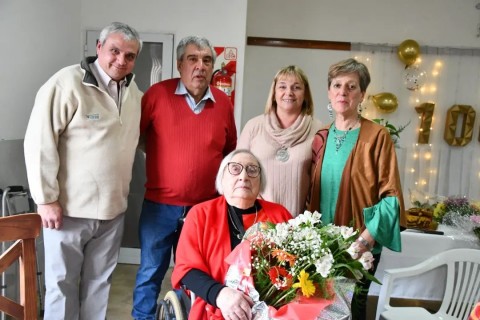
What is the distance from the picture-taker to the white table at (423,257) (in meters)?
2.87

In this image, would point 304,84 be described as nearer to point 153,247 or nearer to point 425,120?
point 153,247

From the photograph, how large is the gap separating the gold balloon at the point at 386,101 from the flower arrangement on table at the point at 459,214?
2.06 metres

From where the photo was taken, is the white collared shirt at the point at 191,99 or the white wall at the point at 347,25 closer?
the white collared shirt at the point at 191,99

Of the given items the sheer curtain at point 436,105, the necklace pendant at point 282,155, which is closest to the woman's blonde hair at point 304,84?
the necklace pendant at point 282,155

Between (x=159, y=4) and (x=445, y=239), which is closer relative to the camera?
(x=445, y=239)

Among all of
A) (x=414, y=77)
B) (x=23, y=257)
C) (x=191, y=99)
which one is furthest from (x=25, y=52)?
(x=414, y=77)

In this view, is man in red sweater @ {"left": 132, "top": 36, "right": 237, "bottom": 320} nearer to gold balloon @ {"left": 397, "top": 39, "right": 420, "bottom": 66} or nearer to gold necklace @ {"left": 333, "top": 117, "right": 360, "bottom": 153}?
gold necklace @ {"left": 333, "top": 117, "right": 360, "bottom": 153}

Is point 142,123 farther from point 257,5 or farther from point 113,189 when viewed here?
point 257,5

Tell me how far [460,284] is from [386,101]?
3.09 m

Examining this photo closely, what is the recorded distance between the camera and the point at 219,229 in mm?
1736

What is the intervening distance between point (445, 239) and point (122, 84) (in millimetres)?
2419

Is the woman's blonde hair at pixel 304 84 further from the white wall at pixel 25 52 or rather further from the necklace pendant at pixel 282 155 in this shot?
the white wall at pixel 25 52

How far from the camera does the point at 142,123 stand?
2.32 metres

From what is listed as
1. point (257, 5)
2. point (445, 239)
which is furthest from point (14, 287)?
point (257, 5)
